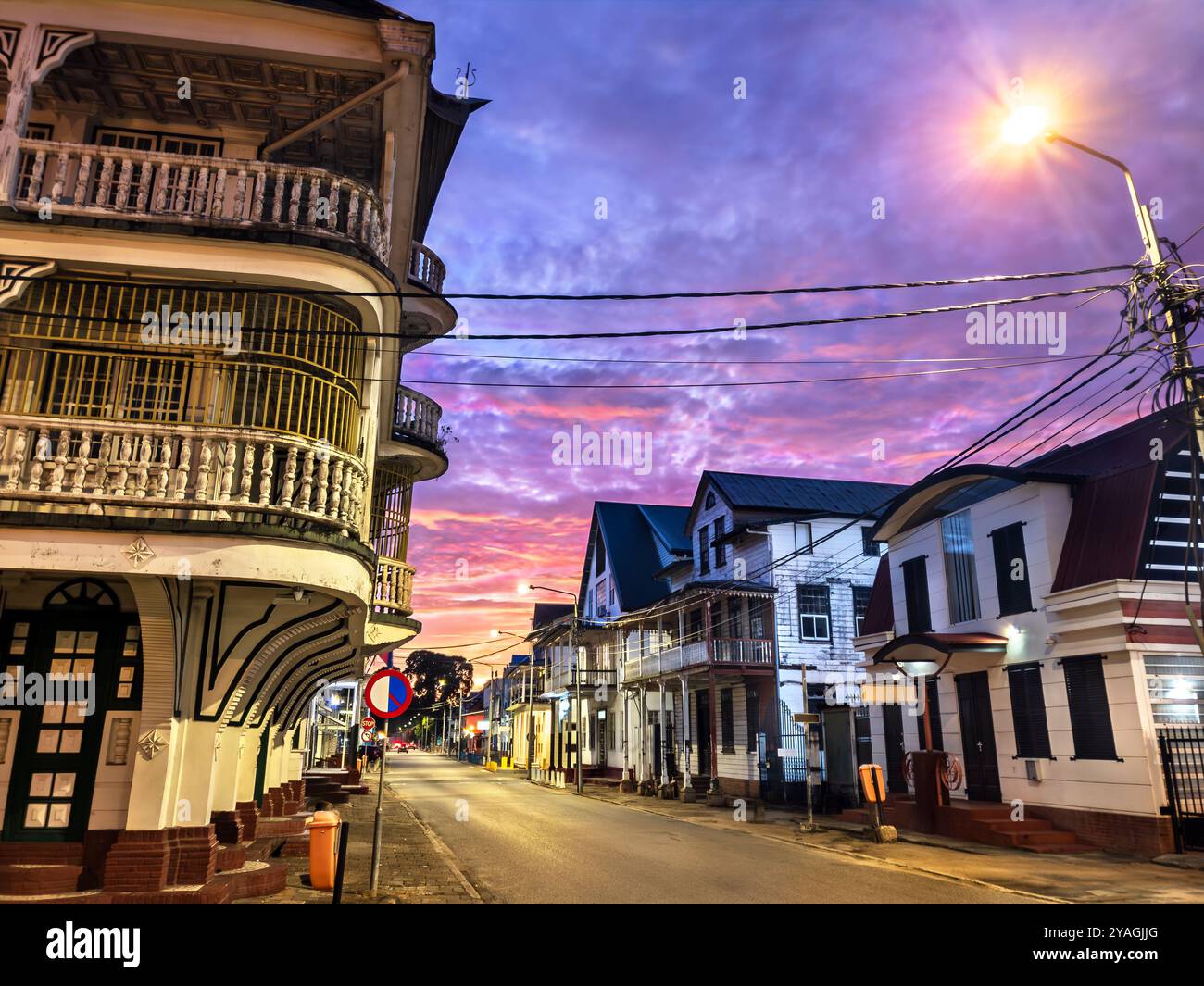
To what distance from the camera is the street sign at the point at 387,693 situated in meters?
12.1

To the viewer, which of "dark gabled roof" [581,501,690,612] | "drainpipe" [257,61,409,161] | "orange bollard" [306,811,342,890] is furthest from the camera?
"dark gabled roof" [581,501,690,612]

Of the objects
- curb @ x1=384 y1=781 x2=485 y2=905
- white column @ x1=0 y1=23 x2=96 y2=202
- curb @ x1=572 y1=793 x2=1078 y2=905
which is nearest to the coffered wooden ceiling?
white column @ x1=0 y1=23 x2=96 y2=202

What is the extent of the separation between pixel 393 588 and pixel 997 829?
13106mm

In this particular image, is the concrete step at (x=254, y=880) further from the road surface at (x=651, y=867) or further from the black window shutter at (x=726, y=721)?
the black window shutter at (x=726, y=721)

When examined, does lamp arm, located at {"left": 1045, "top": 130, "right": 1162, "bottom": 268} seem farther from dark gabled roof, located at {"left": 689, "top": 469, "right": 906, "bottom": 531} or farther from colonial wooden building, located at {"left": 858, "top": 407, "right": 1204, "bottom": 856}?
dark gabled roof, located at {"left": 689, "top": 469, "right": 906, "bottom": 531}

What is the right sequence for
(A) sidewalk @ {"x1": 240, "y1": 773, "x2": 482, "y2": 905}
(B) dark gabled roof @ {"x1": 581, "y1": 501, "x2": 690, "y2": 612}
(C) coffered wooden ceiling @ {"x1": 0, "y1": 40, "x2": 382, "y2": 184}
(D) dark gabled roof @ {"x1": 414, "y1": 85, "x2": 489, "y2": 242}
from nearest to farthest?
(C) coffered wooden ceiling @ {"x1": 0, "y1": 40, "x2": 382, "y2": 184}
(A) sidewalk @ {"x1": 240, "y1": 773, "x2": 482, "y2": 905}
(D) dark gabled roof @ {"x1": 414, "y1": 85, "x2": 489, "y2": 242}
(B) dark gabled roof @ {"x1": 581, "y1": 501, "x2": 690, "y2": 612}

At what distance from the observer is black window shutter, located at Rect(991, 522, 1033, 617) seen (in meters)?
18.8

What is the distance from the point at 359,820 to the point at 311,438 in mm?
16611

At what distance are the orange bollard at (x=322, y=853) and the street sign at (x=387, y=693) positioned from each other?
1567mm

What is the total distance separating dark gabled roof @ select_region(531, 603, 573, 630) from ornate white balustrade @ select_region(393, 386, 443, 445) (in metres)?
49.3

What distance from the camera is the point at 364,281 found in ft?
34.0

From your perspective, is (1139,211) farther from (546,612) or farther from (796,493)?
(546,612)

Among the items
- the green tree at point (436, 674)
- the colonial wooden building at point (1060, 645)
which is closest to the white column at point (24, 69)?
the colonial wooden building at point (1060, 645)
